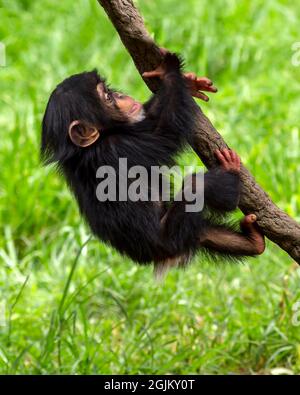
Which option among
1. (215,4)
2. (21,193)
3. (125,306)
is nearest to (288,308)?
(125,306)

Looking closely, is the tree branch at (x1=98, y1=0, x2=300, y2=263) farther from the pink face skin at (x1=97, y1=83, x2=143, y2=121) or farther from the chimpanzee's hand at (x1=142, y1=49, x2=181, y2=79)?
the pink face skin at (x1=97, y1=83, x2=143, y2=121)

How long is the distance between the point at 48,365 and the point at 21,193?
1906 mm

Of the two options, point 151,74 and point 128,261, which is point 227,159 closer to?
point 151,74

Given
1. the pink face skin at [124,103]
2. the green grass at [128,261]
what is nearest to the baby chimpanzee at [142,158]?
the pink face skin at [124,103]

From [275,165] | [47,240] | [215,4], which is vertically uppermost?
[215,4]

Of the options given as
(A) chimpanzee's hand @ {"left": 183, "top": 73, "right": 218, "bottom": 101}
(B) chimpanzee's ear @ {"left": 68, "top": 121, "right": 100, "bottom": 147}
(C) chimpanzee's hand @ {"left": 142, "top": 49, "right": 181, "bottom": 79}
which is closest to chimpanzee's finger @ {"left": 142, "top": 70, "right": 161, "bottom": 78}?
(C) chimpanzee's hand @ {"left": 142, "top": 49, "right": 181, "bottom": 79}

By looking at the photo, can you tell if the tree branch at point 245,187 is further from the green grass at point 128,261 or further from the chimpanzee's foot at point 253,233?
the green grass at point 128,261

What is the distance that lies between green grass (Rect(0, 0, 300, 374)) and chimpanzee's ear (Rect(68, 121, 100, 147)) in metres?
0.79

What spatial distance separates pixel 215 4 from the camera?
25.9ft

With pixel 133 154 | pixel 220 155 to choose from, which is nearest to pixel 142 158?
pixel 133 154

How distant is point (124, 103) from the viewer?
4035 mm

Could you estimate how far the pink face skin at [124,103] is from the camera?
4016 millimetres

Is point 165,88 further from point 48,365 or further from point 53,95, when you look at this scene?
point 48,365

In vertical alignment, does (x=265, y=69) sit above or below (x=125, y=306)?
above
